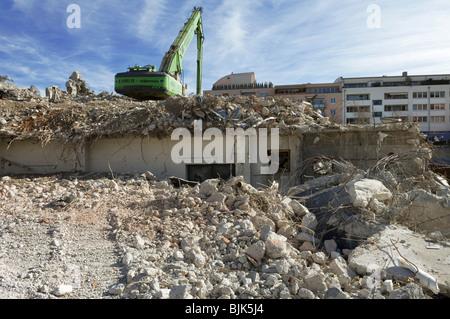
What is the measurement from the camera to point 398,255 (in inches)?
145

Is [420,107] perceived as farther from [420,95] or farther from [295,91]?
[295,91]

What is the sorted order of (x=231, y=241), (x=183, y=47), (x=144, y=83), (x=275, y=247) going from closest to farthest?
(x=275, y=247)
(x=231, y=241)
(x=144, y=83)
(x=183, y=47)

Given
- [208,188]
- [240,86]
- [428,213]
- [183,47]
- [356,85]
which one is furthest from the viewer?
[356,85]

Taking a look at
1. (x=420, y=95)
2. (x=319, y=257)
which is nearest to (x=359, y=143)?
(x=319, y=257)

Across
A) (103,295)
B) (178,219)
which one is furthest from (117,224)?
(103,295)

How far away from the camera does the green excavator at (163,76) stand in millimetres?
12203

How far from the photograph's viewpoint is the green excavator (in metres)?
12.2

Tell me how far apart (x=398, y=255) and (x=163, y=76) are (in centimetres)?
1049

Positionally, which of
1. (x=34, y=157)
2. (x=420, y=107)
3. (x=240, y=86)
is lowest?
(x=34, y=157)

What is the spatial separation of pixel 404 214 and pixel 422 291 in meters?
1.80

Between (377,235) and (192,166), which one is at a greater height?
(192,166)

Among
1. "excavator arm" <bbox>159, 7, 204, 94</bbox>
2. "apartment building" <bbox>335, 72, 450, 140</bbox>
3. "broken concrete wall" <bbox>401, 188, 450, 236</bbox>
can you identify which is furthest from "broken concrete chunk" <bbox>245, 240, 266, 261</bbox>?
"apartment building" <bbox>335, 72, 450, 140</bbox>

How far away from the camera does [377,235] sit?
159 inches
